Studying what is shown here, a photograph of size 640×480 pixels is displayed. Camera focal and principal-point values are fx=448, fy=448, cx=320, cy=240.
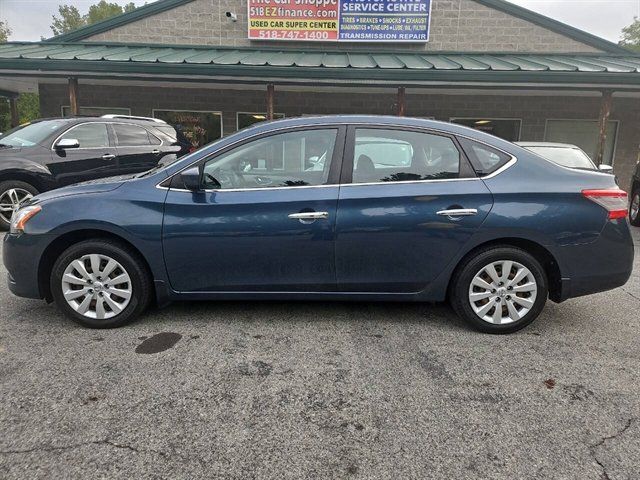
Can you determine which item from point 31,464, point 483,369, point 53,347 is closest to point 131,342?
point 53,347

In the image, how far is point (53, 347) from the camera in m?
3.21

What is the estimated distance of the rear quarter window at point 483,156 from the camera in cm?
347

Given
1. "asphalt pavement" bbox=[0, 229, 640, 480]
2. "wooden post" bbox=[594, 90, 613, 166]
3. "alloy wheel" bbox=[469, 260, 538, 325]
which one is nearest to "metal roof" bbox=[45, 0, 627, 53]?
"wooden post" bbox=[594, 90, 613, 166]

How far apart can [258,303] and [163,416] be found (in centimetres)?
172

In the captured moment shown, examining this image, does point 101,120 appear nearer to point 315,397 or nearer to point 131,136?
point 131,136

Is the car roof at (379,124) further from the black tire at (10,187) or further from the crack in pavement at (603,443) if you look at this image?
the black tire at (10,187)

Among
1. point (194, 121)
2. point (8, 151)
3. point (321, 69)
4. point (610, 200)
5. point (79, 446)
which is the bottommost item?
point (79, 446)

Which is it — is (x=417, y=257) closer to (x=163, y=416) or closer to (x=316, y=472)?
(x=316, y=472)

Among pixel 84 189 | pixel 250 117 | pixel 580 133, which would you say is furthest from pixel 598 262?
pixel 580 133

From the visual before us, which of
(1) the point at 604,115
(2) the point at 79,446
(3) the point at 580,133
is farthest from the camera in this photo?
(3) the point at 580,133

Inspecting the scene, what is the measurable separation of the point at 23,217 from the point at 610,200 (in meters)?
4.49

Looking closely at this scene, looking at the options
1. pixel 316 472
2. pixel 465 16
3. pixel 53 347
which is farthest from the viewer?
pixel 465 16

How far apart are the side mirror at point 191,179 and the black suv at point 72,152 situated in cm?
432

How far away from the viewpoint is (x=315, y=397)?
2.64m
